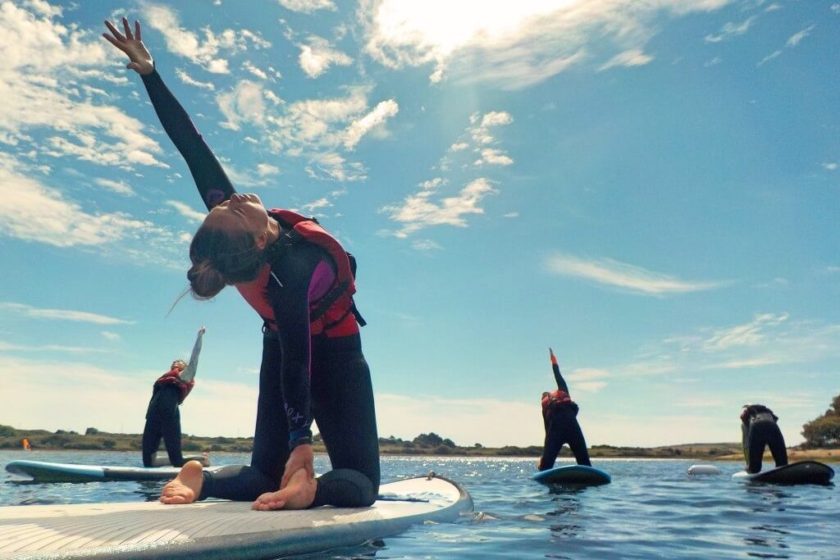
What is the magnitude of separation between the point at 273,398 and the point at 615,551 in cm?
285

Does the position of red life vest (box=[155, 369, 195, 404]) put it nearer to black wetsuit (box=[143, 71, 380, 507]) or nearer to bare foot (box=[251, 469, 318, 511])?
black wetsuit (box=[143, 71, 380, 507])

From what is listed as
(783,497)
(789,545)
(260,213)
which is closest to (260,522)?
(260,213)

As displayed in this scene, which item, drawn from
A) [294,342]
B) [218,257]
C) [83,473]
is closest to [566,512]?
[294,342]

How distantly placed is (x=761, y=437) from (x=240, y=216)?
13.4 m

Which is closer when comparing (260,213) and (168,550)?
(168,550)

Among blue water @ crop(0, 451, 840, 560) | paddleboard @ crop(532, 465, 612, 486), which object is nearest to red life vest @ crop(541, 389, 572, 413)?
paddleboard @ crop(532, 465, 612, 486)

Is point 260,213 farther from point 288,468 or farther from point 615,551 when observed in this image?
point 615,551

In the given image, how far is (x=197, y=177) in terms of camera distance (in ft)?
16.2

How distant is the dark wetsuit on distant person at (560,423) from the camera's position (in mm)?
14203

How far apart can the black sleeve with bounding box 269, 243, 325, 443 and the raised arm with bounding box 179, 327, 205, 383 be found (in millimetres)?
10667

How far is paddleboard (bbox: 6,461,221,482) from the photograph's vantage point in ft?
39.8

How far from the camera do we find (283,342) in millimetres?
4082

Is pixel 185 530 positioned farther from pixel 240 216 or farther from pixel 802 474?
pixel 802 474

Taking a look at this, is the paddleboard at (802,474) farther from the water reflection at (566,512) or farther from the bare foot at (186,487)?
the bare foot at (186,487)
